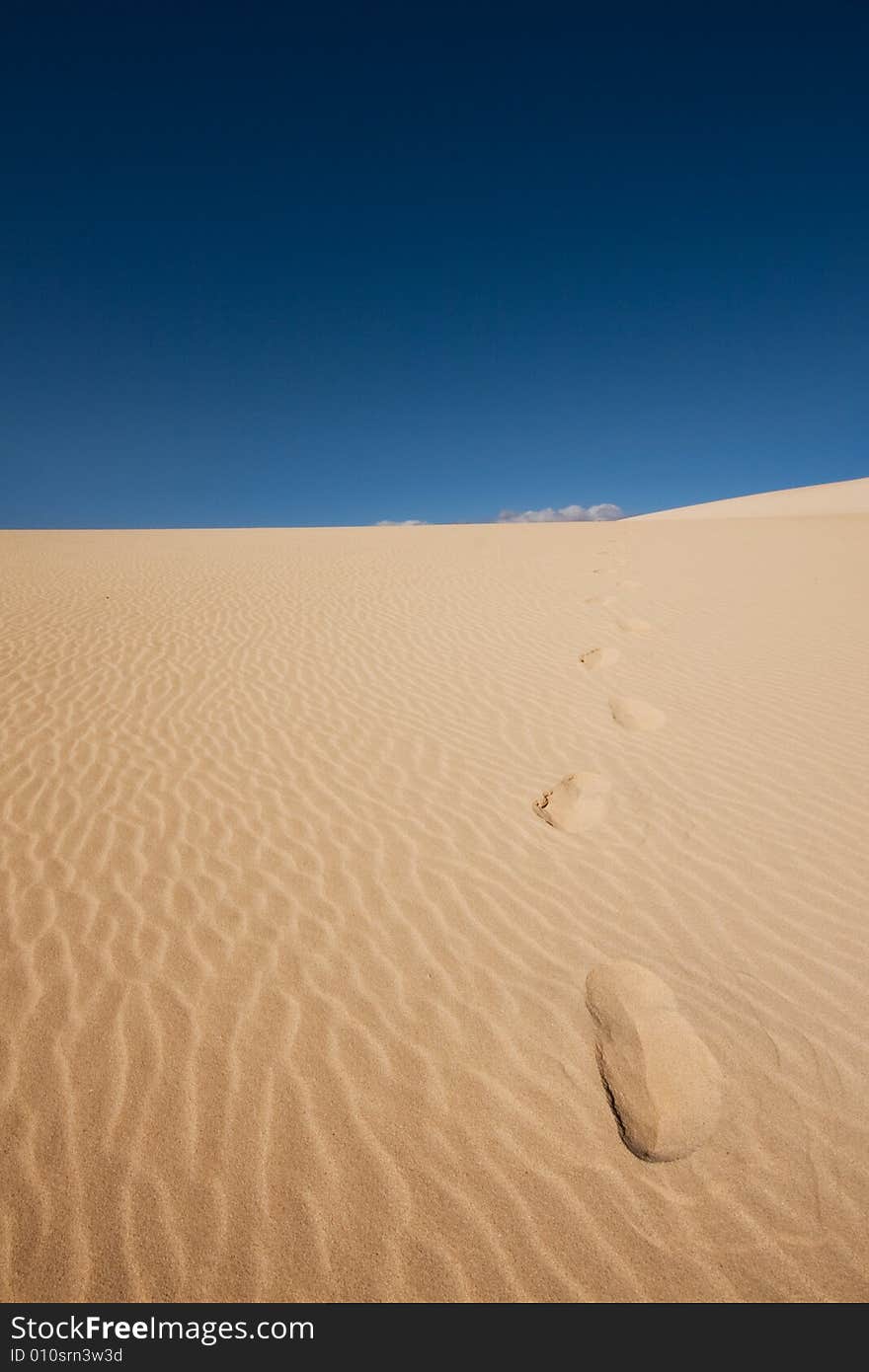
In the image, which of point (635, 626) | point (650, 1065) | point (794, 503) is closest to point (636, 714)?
point (635, 626)

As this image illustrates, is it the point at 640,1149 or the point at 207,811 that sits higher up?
the point at 207,811

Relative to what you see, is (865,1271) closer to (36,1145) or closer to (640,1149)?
(640,1149)

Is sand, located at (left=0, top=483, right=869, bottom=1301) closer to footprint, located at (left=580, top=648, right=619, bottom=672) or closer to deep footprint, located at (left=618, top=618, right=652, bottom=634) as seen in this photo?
footprint, located at (left=580, top=648, right=619, bottom=672)

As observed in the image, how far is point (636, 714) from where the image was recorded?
5570mm

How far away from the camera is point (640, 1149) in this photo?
6.78 ft

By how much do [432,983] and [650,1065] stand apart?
1067 millimetres

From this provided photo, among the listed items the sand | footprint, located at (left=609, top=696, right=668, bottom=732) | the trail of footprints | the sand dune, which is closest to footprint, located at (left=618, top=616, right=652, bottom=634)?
the sand

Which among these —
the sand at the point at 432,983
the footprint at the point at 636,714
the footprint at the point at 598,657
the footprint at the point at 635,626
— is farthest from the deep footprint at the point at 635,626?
the footprint at the point at 636,714

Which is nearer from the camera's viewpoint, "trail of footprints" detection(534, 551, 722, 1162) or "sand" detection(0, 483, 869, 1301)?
"sand" detection(0, 483, 869, 1301)

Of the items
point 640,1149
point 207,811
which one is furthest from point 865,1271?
point 207,811

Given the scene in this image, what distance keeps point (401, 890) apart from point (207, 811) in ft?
5.92

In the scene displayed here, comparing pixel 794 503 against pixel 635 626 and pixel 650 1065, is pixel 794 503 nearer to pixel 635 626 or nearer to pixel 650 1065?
pixel 635 626

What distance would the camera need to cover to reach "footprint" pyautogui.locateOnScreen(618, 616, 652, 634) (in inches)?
328

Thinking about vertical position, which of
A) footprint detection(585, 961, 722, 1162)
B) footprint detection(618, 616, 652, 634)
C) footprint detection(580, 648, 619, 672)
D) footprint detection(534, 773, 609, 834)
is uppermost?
footprint detection(618, 616, 652, 634)
